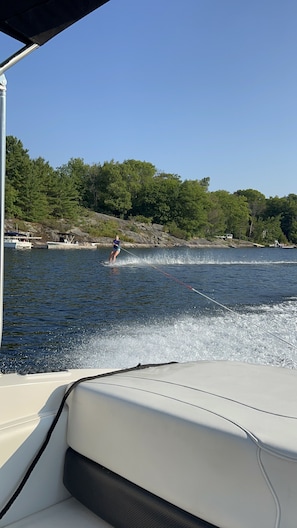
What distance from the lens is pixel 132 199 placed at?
7375 cm

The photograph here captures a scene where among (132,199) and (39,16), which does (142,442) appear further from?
(132,199)

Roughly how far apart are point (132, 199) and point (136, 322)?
214ft

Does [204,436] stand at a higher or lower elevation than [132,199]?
lower

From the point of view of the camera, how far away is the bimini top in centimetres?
164

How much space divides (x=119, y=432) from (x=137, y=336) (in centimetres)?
642

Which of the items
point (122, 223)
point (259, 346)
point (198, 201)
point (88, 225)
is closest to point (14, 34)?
point (259, 346)

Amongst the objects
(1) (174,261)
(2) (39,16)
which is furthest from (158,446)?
(1) (174,261)

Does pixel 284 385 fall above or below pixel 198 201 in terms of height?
below

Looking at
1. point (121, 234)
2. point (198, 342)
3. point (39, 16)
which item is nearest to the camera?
point (39, 16)

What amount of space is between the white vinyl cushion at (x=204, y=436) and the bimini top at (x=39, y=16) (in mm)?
1417

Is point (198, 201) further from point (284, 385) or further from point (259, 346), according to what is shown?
point (284, 385)

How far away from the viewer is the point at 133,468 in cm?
147

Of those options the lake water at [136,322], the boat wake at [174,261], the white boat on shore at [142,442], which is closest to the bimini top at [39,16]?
the white boat on shore at [142,442]

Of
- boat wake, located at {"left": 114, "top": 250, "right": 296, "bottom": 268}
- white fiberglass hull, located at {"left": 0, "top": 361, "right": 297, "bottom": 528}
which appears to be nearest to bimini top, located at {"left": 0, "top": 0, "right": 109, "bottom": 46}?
white fiberglass hull, located at {"left": 0, "top": 361, "right": 297, "bottom": 528}
